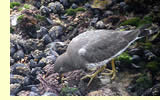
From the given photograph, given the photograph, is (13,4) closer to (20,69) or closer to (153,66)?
(20,69)

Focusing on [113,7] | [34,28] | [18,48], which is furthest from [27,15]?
[113,7]

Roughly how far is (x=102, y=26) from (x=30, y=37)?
3.31 ft

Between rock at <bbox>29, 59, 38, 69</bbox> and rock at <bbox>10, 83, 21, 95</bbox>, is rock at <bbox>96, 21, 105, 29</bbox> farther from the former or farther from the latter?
rock at <bbox>10, 83, 21, 95</bbox>

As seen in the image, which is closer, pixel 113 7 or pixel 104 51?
pixel 104 51

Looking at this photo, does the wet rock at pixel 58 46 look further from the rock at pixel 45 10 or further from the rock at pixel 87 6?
the rock at pixel 87 6

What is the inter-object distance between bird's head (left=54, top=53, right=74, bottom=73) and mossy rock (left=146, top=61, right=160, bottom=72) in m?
0.97

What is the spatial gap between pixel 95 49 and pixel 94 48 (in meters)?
0.02

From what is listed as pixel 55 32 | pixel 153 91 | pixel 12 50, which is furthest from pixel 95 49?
pixel 12 50

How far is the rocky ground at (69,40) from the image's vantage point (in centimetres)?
279

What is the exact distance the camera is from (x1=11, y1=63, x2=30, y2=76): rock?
2.93 m

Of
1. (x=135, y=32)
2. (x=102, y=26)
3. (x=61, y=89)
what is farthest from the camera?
(x=102, y=26)

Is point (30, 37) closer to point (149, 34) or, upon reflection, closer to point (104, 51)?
A: point (104, 51)

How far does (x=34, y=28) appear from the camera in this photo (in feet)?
10.8

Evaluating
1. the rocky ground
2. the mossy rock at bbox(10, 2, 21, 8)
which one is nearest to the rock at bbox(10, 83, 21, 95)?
the rocky ground
